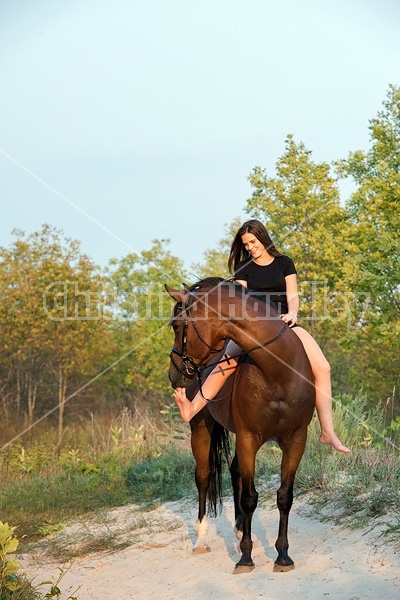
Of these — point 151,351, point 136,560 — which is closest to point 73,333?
point 151,351

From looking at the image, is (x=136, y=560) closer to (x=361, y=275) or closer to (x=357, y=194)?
(x=361, y=275)

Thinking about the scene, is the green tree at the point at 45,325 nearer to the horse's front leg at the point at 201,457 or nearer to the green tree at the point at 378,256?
the green tree at the point at 378,256

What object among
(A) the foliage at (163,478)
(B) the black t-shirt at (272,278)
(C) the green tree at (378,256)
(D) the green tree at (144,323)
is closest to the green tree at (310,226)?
(C) the green tree at (378,256)

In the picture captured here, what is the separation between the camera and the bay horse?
5.66 m

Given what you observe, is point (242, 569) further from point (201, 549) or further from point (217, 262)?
point (217, 262)

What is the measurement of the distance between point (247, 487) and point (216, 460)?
1.48m

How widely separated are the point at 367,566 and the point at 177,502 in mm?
3753

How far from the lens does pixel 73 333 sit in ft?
79.7

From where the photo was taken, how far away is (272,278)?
6586mm

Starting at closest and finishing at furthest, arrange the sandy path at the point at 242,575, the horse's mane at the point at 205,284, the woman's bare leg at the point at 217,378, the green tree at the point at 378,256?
the sandy path at the point at 242,575 < the horse's mane at the point at 205,284 < the woman's bare leg at the point at 217,378 < the green tree at the point at 378,256

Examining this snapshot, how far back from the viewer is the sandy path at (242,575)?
18.2 ft

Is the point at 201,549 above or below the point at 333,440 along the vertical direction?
below

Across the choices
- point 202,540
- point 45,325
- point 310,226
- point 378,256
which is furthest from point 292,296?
point 45,325

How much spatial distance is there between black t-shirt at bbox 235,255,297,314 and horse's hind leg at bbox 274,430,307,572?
1155mm
